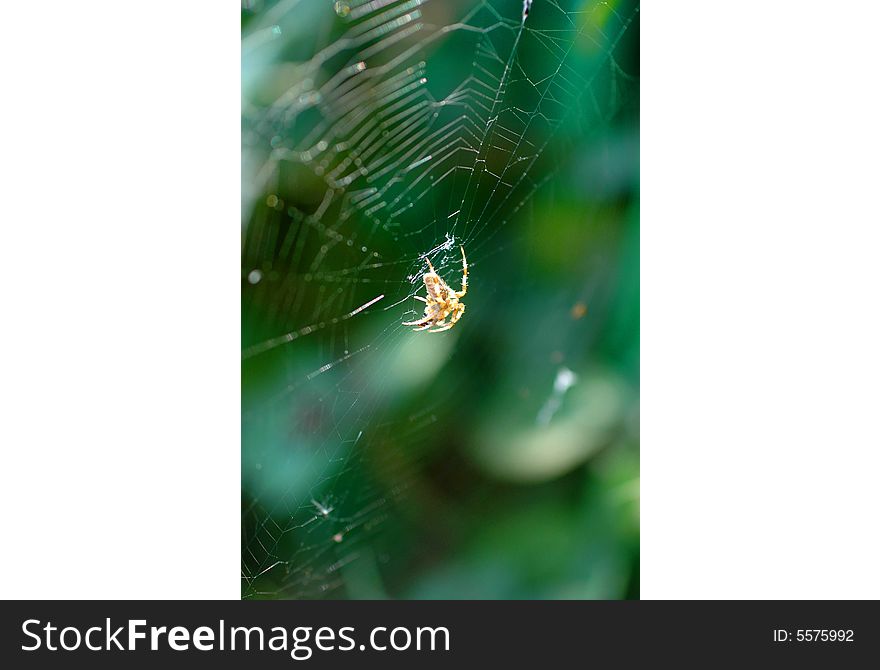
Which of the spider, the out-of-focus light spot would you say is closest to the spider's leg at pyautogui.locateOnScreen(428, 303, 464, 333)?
the spider

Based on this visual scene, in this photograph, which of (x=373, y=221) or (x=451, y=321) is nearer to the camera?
(x=373, y=221)

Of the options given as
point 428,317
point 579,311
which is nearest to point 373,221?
point 428,317

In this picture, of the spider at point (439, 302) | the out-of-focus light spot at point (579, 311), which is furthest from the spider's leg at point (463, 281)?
the out-of-focus light spot at point (579, 311)

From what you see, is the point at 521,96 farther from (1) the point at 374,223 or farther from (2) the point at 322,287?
Answer: (2) the point at 322,287

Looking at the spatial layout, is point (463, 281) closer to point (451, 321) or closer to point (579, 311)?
point (451, 321)

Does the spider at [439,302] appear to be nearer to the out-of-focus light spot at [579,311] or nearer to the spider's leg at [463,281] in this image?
the spider's leg at [463,281]

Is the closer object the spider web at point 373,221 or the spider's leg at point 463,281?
the spider web at point 373,221

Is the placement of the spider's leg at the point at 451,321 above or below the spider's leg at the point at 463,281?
below
